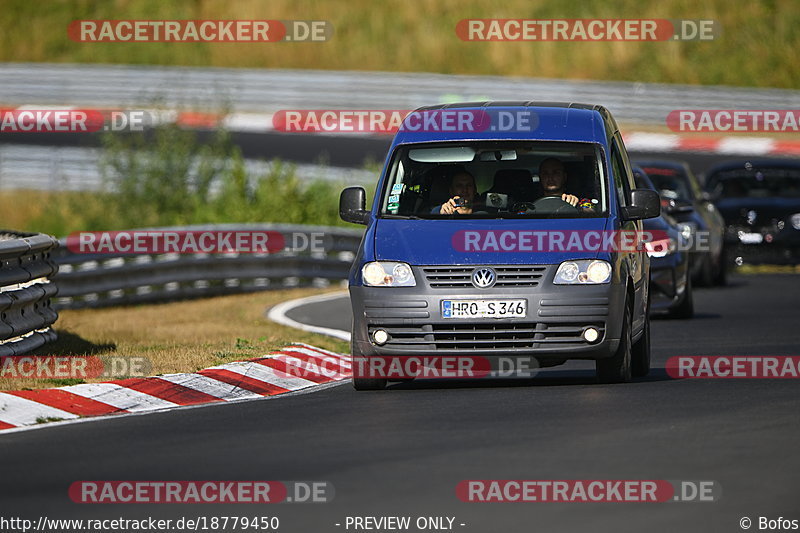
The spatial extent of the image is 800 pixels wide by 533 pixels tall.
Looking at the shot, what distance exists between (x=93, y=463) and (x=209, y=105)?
3287 cm

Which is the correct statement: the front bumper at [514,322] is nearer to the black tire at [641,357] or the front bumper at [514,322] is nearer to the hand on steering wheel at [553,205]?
the hand on steering wheel at [553,205]

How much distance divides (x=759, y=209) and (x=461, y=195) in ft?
44.6

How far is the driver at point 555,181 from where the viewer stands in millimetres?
12844

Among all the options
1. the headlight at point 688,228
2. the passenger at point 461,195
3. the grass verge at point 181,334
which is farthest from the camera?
the headlight at point 688,228

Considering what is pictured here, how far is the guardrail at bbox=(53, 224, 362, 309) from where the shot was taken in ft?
72.5

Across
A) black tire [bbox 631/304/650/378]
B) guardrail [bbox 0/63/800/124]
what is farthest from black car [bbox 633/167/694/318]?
guardrail [bbox 0/63/800/124]

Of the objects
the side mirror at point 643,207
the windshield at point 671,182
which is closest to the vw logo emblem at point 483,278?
the side mirror at point 643,207

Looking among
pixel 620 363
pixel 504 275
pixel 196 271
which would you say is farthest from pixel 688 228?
pixel 504 275

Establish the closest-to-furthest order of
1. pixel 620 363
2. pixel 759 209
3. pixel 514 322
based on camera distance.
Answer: pixel 514 322 → pixel 620 363 → pixel 759 209

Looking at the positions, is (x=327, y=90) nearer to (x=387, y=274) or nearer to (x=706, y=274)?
(x=706, y=274)

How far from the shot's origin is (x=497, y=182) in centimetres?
1291

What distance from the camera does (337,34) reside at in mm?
53031

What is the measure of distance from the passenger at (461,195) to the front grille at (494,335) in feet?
3.59

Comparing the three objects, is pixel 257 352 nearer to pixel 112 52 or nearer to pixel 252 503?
pixel 252 503
